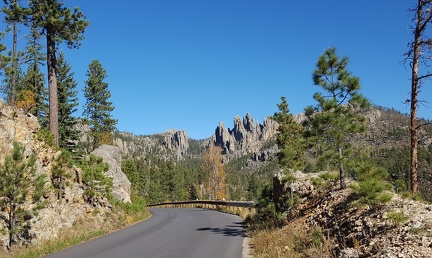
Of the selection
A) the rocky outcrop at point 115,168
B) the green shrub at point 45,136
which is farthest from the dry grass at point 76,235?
the rocky outcrop at point 115,168

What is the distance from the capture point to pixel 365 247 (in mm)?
7211

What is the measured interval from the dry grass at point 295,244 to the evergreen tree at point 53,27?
48.6 feet

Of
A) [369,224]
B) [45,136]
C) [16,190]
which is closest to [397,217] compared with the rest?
Answer: [369,224]

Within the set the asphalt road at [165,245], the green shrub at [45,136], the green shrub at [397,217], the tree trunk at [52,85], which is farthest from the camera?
the tree trunk at [52,85]

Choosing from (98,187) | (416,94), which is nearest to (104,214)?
(98,187)

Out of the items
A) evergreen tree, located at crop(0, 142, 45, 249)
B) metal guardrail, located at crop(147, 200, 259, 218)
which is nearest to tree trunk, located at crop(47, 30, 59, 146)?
evergreen tree, located at crop(0, 142, 45, 249)

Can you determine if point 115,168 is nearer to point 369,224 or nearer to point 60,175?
point 60,175

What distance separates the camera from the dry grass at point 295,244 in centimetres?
860

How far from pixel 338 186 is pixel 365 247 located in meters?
6.12

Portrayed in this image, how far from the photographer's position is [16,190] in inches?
464

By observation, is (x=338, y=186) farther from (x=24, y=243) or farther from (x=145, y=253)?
(x=24, y=243)

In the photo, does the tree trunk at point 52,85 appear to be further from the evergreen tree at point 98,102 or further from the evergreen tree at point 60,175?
the evergreen tree at point 98,102

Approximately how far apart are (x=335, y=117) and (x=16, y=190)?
1181 cm

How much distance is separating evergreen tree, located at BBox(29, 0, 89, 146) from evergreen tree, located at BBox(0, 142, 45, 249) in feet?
27.1
